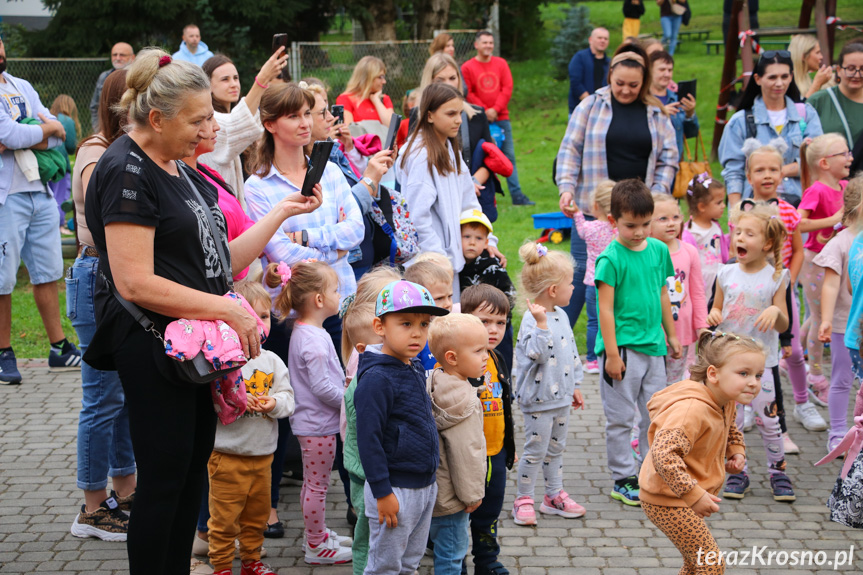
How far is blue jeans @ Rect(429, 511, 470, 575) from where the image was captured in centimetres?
358

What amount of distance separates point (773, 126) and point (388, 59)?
1237 cm

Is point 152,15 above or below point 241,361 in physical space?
above

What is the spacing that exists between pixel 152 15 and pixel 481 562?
17.8 meters

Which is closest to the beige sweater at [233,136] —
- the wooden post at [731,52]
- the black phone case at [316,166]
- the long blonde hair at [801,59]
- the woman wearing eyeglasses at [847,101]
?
the black phone case at [316,166]

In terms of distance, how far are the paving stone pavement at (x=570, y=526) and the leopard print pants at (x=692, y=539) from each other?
Result: 1.78 feet

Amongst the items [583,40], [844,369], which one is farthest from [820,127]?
[583,40]

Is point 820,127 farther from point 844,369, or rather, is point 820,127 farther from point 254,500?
point 254,500

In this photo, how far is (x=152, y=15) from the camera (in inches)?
739

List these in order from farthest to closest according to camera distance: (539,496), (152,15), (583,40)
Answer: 1. (583,40)
2. (152,15)
3. (539,496)

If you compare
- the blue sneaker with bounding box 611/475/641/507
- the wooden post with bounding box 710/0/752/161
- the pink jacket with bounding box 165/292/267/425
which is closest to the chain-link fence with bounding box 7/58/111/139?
the wooden post with bounding box 710/0/752/161

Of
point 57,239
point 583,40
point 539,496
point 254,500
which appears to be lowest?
point 539,496

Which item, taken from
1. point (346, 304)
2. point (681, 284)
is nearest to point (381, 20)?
point (681, 284)

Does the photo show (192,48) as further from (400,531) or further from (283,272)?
(400,531)

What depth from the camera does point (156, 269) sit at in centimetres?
289
